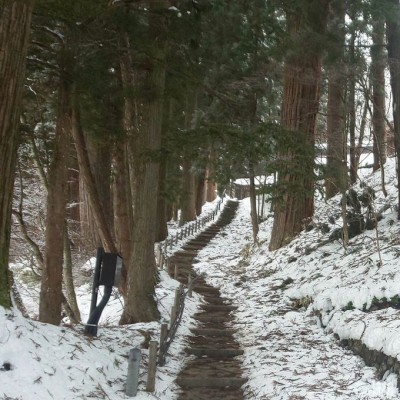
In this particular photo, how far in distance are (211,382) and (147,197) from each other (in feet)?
11.0

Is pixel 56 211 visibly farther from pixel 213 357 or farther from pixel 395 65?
pixel 395 65

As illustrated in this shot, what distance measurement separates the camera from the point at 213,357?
317 inches

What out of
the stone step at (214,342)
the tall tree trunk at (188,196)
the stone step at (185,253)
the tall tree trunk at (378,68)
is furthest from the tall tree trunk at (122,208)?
the tall tree trunk at (188,196)

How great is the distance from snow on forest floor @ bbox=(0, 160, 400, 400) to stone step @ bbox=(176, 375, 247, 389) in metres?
0.13

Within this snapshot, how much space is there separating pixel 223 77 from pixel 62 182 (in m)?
6.71

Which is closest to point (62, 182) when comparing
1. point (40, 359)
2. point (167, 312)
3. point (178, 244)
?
point (40, 359)

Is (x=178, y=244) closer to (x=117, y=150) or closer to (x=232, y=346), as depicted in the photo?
(x=117, y=150)

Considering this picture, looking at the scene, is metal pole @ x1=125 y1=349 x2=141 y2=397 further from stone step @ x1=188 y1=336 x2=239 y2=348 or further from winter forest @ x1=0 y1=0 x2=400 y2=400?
stone step @ x1=188 y1=336 x2=239 y2=348

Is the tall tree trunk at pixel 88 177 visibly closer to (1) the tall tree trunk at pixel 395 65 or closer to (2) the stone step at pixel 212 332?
(2) the stone step at pixel 212 332

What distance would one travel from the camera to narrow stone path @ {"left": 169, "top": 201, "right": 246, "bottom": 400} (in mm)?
6688

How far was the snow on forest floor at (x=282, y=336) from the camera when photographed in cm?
500

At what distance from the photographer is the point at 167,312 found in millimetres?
9656

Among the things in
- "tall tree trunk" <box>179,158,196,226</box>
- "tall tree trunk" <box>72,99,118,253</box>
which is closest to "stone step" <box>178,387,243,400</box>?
"tall tree trunk" <box>72,99,118,253</box>

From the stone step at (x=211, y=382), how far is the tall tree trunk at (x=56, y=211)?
2.21 meters
